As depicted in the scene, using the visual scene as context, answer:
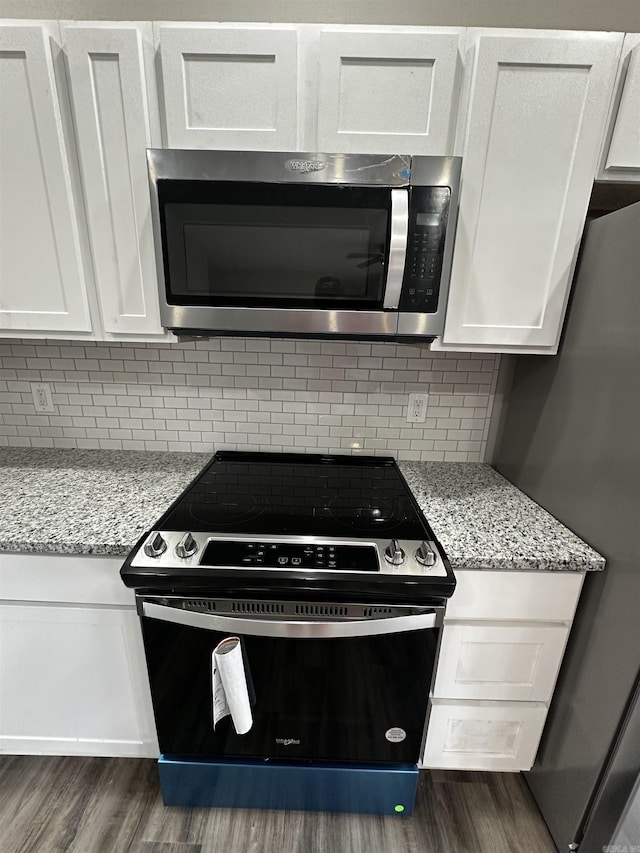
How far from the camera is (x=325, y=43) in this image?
96cm

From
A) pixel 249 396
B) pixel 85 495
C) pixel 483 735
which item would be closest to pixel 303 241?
pixel 249 396

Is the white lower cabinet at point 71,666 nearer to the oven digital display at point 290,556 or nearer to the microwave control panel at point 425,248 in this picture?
the oven digital display at point 290,556

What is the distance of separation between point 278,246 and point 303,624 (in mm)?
991

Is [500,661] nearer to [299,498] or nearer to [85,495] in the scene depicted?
[299,498]

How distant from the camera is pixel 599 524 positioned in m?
1.02

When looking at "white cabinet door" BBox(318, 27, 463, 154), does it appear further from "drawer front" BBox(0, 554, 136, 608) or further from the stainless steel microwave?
"drawer front" BBox(0, 554, 136, 608)

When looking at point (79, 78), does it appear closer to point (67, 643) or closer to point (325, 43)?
point (325, 43)

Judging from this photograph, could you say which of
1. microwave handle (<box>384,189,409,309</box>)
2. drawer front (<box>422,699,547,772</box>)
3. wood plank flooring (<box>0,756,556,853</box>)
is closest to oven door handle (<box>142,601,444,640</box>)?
drawer front (<box>422,699,547,772</box>)

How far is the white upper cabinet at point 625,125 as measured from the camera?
960 millimetres

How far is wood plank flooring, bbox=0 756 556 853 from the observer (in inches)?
45.7

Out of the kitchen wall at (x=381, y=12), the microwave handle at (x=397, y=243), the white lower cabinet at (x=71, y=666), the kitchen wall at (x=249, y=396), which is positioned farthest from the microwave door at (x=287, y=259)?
the white lower cabinet at (x=71, y=666)

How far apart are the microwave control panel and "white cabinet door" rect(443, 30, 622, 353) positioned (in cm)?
9

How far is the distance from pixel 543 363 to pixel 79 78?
1.57 meters

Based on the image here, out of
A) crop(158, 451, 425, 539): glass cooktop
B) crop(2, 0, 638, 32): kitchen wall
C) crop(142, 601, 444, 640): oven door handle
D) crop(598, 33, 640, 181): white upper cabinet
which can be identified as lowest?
crop(142, 601, 444, 640): oven door handle
